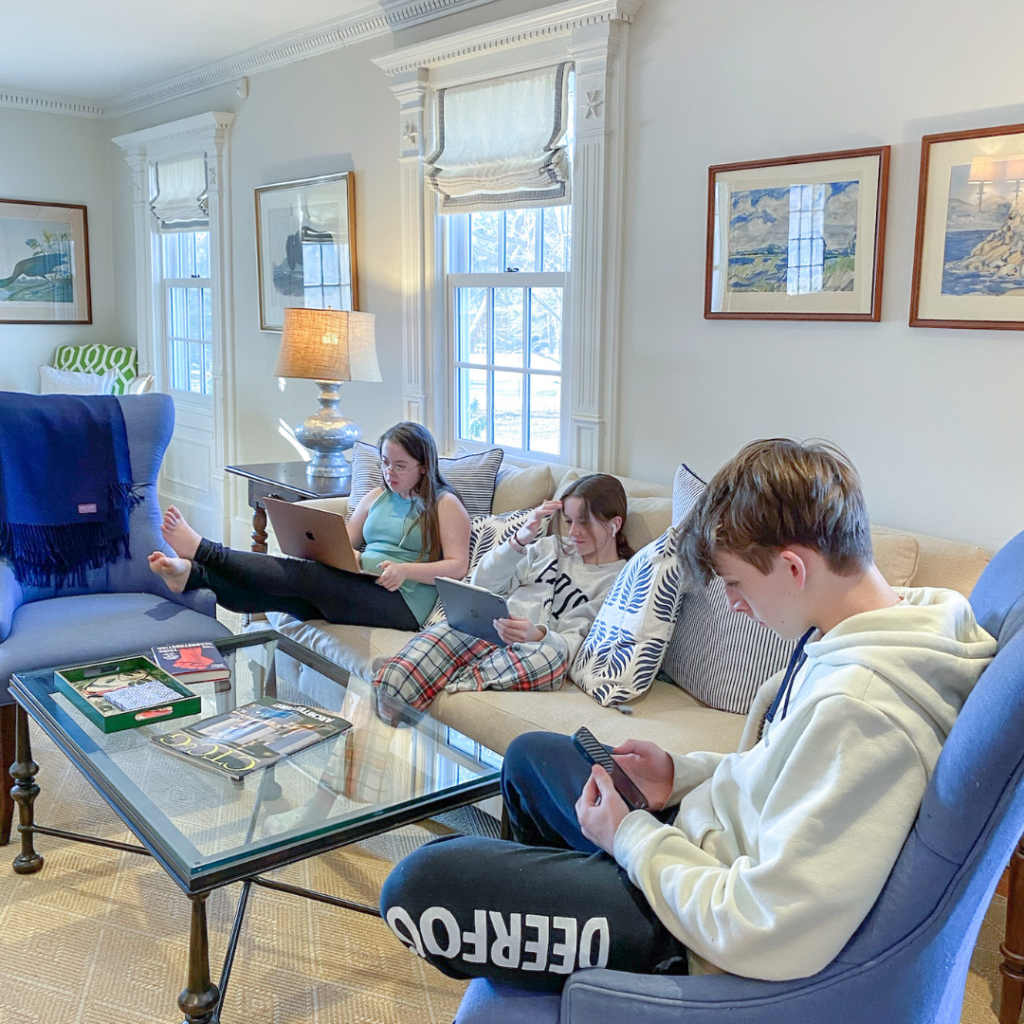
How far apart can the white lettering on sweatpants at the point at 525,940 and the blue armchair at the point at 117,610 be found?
1600 mm

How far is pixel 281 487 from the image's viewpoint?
154 inches

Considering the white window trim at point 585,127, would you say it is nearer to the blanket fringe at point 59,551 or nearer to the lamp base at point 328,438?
the lamp base at point 328,438

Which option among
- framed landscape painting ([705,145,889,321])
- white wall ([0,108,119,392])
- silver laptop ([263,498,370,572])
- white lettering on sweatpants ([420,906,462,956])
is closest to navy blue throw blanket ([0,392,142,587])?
silver laptop ([263,498,370,572])

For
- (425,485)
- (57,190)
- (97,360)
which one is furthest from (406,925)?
(57,190)

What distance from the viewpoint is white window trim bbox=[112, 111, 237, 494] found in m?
5.32

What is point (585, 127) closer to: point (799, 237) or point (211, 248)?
point (799, 237)

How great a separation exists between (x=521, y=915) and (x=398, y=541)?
1.95m

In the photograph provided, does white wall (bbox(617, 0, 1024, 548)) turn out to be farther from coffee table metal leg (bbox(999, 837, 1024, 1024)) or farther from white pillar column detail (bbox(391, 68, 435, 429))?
white pillar column detail (bbox(391, 68, 435, 429))

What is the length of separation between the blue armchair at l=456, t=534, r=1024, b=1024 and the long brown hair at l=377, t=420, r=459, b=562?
1.89 m

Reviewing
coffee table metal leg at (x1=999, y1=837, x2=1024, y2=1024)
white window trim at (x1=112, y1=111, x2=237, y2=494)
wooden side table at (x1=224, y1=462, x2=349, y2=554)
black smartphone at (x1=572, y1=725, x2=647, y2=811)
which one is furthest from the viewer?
white window trim at (x1=112, y1=111, x2=237, y2=494)

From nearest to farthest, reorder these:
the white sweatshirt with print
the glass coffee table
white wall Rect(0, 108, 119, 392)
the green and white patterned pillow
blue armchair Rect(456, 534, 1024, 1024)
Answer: blue armchair Rect(456, 534, 1024, 1024) < the glass coffee table < the white sweatshirt with print < white wall Rect(0, 108, 119, 392) < the green and white patterned pillow

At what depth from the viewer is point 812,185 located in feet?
8.79

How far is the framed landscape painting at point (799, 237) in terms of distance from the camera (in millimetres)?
2576

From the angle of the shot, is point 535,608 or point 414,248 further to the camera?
point 414,248
